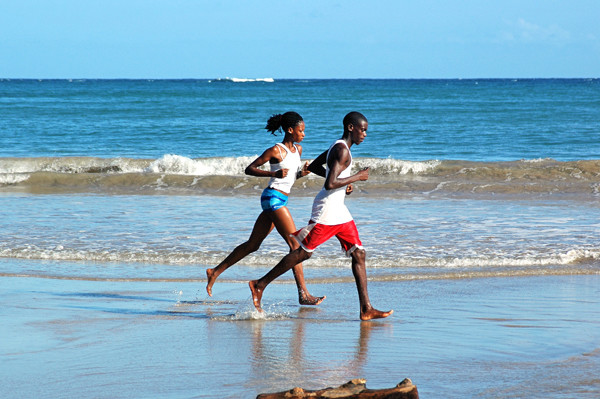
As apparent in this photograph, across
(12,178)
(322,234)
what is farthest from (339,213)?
(12,178)

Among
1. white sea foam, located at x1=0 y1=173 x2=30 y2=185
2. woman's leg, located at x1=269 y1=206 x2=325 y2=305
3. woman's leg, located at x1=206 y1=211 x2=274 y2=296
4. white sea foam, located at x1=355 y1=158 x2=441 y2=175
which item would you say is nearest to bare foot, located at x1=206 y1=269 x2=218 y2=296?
woman's leg, located at x1=206 y1=211 x2=274 y2=296

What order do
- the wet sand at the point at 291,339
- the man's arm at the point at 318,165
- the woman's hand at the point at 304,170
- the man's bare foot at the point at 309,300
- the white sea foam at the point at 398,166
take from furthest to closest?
the white sea foam at the point at 398,166 < the man's bare foot at the point at 309,300 < the woman's hand at the point at 304,170 < the man's arm at the point at 318,165 < the wet sand at the point at 291,339

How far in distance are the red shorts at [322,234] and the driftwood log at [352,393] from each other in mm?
2329

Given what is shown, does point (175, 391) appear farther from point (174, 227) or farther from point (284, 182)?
point (174, 227)

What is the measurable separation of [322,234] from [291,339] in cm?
84

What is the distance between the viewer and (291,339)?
18.2ft

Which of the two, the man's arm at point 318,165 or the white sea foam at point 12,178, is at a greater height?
the man's arm at point 318,165

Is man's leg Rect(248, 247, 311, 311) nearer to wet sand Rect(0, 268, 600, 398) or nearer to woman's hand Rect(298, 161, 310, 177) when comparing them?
wet sand Rect(0, 268, 600, 398)

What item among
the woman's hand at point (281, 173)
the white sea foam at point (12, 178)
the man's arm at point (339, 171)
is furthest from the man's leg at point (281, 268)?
the white sea foam at point (12, 178)

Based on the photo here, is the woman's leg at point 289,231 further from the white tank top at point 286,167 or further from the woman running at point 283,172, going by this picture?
the white tank top at point 286,167

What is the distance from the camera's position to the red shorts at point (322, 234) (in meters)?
5.93

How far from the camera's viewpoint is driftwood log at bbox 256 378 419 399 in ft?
11.6

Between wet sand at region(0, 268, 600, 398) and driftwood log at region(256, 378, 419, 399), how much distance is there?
23.9 inches

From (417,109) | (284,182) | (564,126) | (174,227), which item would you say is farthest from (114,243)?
(417,109)
